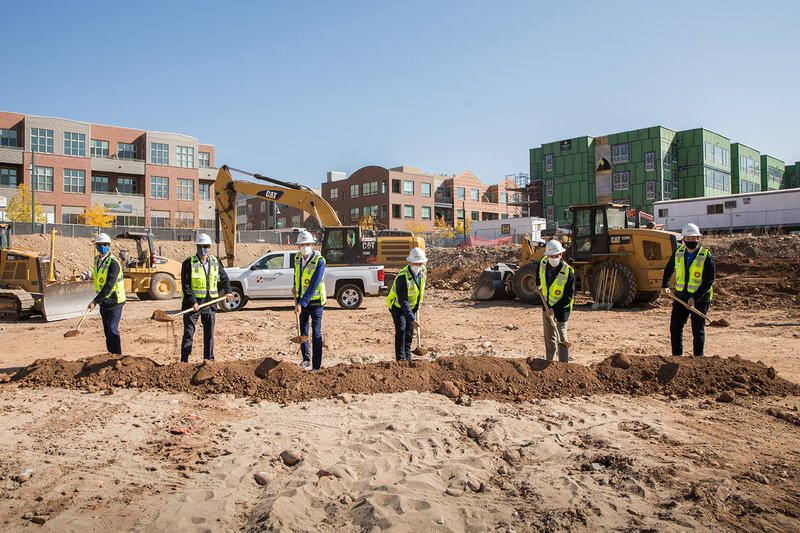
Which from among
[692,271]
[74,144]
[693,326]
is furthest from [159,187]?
[693,326]

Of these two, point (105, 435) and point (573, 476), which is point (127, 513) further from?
point (573, 476)

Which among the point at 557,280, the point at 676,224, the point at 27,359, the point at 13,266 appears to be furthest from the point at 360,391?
the point at 676,224

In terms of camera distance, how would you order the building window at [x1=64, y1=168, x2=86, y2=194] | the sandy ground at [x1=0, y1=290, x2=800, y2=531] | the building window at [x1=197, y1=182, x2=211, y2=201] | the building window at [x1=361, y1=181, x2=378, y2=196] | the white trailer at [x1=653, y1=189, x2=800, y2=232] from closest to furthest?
1. the sandy ground at [x1=0, y1=290, x2=800, y2=531]
2. the white trailer at [x1=653, y1=189, x2=800, y2=232]
3. the building window at [x1=64, y1=168, x2=86, y2=194]
4. the building window at [x1=197, y1=182, x2=211, y2=201]
5. the building window at [x1=361, y1=181, x2=378, y2=196]

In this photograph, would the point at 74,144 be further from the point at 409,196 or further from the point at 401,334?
the point at 401,334

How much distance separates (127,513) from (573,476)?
3198 mm

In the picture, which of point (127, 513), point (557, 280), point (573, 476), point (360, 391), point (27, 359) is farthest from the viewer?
point (27, 359)

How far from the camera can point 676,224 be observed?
129 ft

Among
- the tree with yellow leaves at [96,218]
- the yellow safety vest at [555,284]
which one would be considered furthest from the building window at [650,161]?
the yellow safety vest at [555,284]

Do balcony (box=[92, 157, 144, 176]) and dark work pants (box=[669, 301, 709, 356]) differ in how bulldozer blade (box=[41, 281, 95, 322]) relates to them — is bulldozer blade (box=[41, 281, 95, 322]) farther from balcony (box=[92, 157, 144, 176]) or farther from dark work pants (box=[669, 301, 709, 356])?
balcony (box=[92, 157, 144, 176])

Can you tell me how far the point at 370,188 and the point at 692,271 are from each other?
2599 inches

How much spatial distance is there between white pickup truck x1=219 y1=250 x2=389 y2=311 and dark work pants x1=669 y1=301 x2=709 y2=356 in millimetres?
9872

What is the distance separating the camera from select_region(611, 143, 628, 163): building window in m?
54.6

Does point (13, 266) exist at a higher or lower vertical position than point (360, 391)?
higher

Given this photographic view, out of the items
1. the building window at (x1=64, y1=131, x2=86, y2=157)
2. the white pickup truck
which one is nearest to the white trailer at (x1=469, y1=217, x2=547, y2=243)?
the white pickup truck
